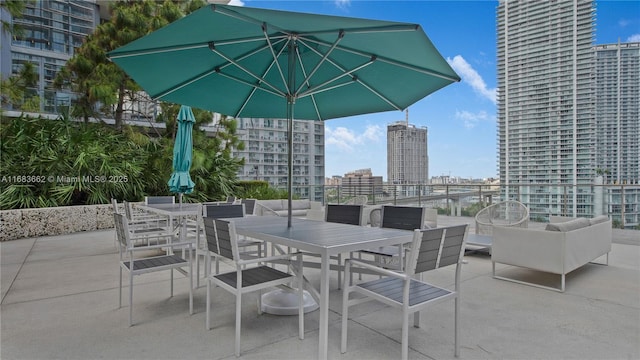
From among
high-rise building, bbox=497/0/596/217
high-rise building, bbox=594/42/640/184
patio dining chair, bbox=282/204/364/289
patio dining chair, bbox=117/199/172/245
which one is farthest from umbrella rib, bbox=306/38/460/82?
high-rise building, bbox=594/42/640/184

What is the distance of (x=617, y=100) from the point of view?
11875mm

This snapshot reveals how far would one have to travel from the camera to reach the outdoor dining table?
2.08 meters

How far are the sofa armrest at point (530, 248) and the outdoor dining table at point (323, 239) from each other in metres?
1.81

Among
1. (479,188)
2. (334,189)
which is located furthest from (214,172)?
(479,188)

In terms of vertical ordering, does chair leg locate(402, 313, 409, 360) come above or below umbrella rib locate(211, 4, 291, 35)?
below

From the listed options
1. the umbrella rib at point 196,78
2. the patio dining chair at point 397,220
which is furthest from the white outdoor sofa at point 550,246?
the umbrella rib at point 196,78

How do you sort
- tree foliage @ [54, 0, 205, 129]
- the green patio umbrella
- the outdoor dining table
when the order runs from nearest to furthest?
the outdoor dining table, the green patio umbrella, tree foliage @ [54, 0, 205, 129]

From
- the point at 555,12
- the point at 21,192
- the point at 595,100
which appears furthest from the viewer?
the point at 555,12

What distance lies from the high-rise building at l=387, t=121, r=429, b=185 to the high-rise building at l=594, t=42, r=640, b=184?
17.2 feet

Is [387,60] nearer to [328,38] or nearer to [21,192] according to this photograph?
[328,38]

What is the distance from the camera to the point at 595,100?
37.7 feet

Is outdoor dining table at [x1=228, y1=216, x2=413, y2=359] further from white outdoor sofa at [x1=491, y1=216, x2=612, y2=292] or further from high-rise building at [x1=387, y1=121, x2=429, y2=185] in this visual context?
high-rise building at [x1=387, y1=121, x2=429, y2=185]

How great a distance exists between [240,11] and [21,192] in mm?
7597

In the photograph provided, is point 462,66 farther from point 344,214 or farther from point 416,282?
point 416,282
